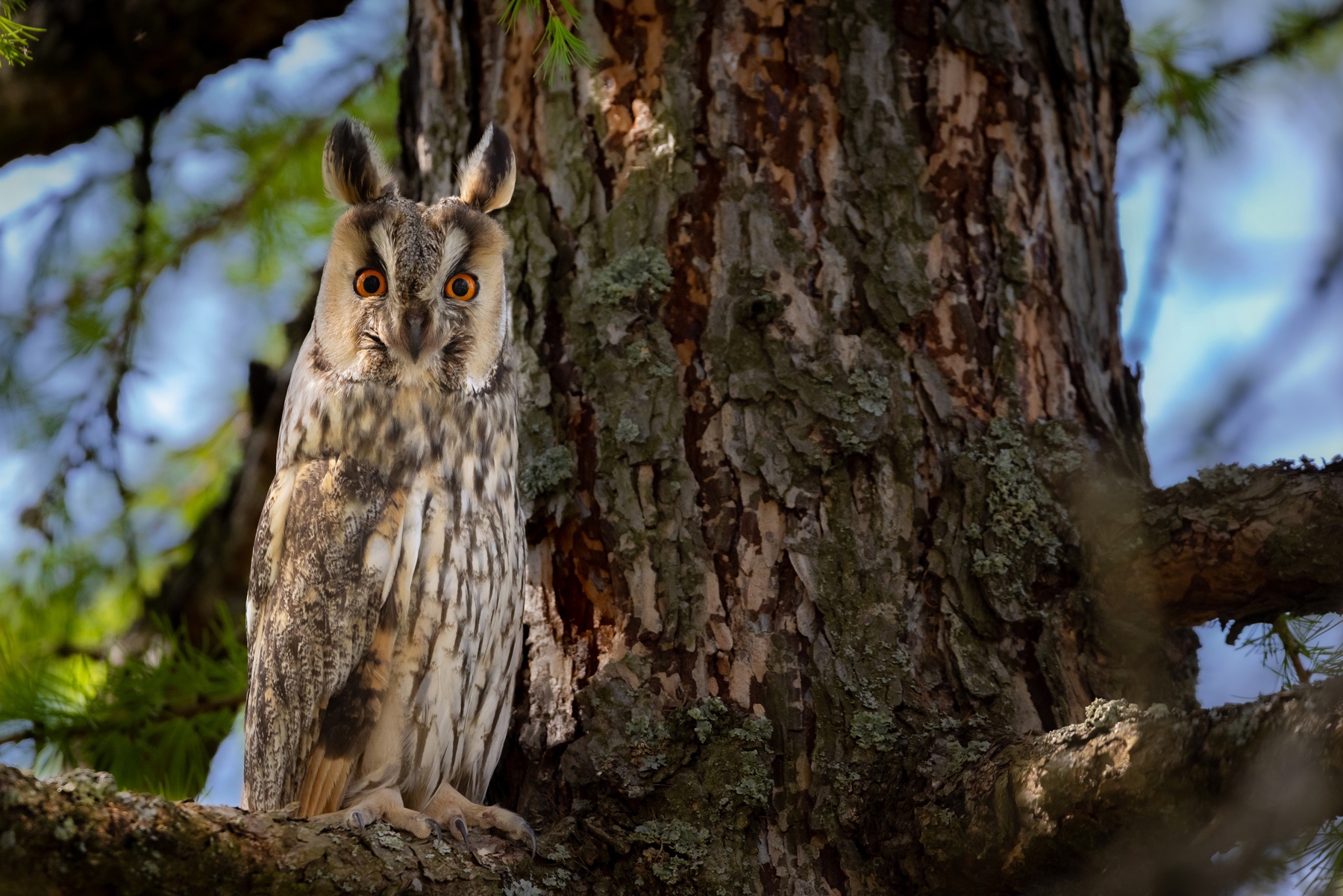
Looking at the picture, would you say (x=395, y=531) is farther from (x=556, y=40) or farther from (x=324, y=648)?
(x=556, y=40)

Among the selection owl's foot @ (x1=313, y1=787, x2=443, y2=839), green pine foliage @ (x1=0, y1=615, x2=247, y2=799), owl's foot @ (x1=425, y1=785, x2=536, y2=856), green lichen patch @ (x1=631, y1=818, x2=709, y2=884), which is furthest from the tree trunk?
green pine foliage @ (x1=0, y1=615, x2=247, y2=799)

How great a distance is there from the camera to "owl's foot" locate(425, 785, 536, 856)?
182 cm

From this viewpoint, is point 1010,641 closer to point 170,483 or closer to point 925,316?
point 925,316

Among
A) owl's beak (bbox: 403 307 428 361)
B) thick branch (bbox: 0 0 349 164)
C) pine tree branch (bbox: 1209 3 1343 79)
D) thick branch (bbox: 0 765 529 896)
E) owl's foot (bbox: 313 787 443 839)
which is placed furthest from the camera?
pine tree branch (bbox: 1209 3 1343 79)

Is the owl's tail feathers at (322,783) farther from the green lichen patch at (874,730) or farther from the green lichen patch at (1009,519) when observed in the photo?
the green lichen patch at (1009,519)

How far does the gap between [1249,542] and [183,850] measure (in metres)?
1.68

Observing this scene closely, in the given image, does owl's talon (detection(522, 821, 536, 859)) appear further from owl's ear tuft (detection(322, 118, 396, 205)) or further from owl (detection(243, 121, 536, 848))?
owl's ear tuft (detection(322, 118, 396, 205))

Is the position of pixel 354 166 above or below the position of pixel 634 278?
above

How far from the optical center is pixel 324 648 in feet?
6.50

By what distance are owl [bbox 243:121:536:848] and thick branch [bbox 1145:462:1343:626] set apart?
3.88ft

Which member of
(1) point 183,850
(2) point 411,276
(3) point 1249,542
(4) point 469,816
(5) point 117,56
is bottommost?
(1) point 183,850

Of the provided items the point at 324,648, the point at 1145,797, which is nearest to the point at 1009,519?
the point at 1145,797

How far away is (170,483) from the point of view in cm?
370

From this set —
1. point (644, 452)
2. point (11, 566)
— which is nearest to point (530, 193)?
point (644, 452)
